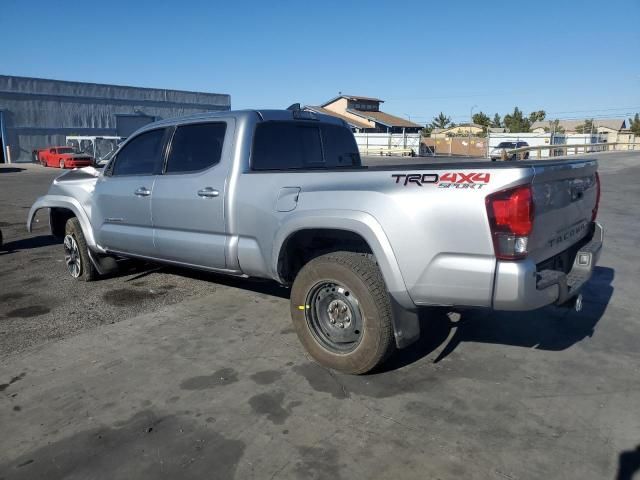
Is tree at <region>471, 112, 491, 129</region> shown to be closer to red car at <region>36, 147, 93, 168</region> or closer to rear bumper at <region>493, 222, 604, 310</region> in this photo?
red car at <region>36, 147, 93, 168</region>

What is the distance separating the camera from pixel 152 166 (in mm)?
5402

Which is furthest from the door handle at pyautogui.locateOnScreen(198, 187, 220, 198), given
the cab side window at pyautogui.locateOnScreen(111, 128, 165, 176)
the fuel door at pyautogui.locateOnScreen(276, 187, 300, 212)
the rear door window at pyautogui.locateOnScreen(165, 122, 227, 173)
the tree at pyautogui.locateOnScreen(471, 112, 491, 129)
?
the tree at pyautogui.locateOnScreen(471, 112, 491, 129)

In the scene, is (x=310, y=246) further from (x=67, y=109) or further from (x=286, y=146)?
(x=67, y=109)

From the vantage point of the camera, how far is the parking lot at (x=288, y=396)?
291 centimetres

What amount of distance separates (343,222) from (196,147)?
198 centimetres

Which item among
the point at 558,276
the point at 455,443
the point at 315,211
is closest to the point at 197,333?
the point at 315,211

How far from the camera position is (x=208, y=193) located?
4625 mm

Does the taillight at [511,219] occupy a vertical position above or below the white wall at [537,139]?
below

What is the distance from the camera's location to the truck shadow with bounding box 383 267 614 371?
4.34 metres

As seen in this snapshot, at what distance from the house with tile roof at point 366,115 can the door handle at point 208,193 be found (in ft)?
208

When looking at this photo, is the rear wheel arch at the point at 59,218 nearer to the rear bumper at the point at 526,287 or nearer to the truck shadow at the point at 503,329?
the truck shadow at the point at 503,329

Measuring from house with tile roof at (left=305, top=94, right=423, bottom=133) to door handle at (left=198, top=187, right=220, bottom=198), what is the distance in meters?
63.3

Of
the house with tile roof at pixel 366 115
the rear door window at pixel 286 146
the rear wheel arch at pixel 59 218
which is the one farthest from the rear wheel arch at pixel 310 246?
the house with tile roof at pixel 366 115

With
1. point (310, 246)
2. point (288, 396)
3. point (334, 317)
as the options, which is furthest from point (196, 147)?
point (288, 396)
